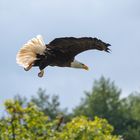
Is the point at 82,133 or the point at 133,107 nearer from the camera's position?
the point at 82,133

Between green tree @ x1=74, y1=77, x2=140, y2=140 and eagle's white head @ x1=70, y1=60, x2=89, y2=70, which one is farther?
green tree @ x1=74, y1=77, x2=140, y2=140

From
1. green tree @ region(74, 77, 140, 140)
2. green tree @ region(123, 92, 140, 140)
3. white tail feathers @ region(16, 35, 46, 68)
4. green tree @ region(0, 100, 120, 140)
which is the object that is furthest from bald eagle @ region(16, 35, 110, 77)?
green tree @ region(74, 77, 140, 140)

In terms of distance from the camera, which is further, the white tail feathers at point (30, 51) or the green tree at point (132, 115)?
the green tree at point (132, 115)

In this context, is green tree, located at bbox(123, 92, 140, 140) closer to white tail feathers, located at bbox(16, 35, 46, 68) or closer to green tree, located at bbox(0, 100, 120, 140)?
green tree, located at bbox(0, 100, 120, 140)

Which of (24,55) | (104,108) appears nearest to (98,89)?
(104,108)

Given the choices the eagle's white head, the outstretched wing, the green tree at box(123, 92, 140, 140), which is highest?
the green tree at box(123, 92, 140, 140)

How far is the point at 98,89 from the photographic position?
260ft

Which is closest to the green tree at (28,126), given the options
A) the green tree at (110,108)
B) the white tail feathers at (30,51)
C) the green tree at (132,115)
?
the white tail feathers at (30,51)

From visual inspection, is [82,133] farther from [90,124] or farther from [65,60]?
[65,60]

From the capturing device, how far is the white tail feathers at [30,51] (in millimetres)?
12608

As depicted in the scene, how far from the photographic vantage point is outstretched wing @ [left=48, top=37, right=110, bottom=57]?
12.3 m

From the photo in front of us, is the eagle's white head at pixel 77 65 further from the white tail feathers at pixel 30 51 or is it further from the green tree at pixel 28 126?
the green tree at pixel 28 126

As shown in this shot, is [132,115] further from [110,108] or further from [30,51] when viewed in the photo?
[30,51]

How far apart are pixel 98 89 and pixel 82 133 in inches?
2131
